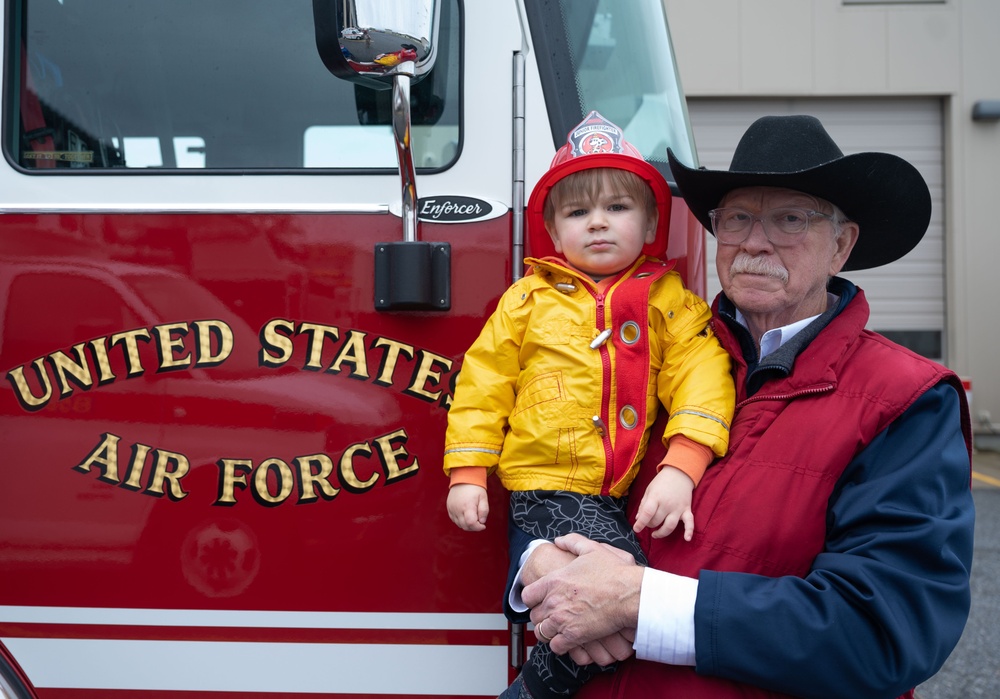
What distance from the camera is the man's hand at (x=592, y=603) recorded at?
1.51m

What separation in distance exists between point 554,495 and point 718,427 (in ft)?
1.08

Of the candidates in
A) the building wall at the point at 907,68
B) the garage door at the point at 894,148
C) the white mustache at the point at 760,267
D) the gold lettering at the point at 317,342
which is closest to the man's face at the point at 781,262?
the white mustache at the point at 760,267

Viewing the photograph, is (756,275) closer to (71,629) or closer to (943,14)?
(71,629)

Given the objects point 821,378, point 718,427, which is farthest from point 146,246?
point 821,378

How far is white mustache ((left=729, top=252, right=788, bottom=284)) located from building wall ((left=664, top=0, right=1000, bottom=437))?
8276 millimetres

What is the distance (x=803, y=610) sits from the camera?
4.66ft

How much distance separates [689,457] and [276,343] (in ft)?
2.82

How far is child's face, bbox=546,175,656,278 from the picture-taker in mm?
1765

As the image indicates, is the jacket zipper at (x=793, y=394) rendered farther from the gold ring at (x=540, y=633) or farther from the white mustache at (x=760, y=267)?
the gold ring at (x=540, y=633)

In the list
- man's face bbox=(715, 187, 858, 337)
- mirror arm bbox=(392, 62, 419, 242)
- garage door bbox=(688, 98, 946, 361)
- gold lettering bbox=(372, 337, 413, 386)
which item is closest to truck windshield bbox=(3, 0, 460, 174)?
mirror arm bbox=(392, 62, 419, 242)

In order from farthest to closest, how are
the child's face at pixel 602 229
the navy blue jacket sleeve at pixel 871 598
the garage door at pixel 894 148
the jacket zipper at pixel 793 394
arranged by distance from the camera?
the garage door at pixel 894 148 < the child's face at pixel 602 229 < the jacket zipper at pixel 793 394 < the navy blue jacket sleeve at pixel 871 598

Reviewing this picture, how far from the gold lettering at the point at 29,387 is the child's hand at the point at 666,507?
1.23 metres

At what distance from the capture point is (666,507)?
158 centimetres

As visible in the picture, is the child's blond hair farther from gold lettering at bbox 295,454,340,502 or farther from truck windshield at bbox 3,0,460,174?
gold lettering at bbox 295,454,340,502
